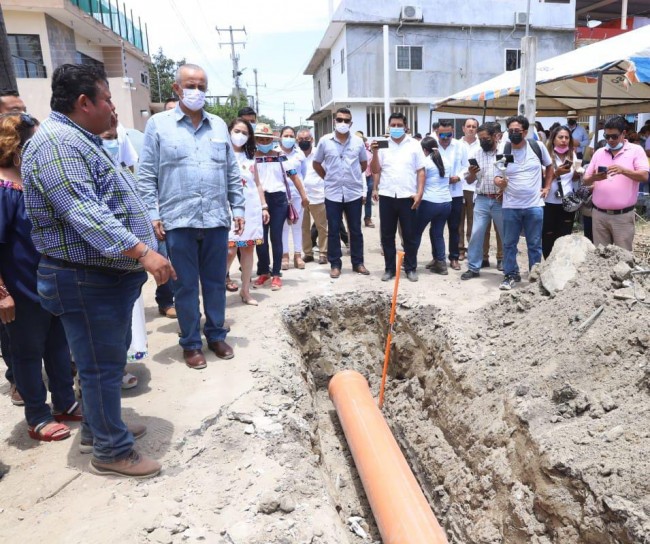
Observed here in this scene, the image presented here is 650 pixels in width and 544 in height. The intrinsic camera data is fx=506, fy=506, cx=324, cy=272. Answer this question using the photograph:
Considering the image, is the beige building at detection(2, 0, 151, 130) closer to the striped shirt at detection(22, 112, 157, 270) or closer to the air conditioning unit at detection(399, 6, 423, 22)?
the air conditioning unit at detection(399, 6, 423, 22)

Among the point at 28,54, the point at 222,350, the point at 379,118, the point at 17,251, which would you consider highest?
the point at 28,54

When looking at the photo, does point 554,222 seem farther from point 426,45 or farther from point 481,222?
point 426,45

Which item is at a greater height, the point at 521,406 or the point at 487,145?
the point at 487,145

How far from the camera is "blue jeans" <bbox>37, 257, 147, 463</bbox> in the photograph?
8.07 feet

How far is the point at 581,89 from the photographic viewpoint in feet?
37.4

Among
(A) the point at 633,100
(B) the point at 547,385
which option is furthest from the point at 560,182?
(A) the point at 633,100

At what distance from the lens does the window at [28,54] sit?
1666cm

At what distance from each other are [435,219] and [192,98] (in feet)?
12.5

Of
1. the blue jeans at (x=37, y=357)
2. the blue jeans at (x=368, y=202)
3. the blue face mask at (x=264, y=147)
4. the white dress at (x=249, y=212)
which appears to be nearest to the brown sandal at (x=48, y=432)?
the blue jeans at (x=37, y=357)

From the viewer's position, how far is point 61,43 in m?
18.0

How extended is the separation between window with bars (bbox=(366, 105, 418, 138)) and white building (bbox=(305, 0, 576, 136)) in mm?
47

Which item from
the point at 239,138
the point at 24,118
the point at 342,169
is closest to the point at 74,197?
the point at 24,118

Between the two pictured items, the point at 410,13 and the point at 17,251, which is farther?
the point at 410,13

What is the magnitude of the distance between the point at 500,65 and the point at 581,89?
14766 mm
